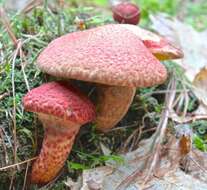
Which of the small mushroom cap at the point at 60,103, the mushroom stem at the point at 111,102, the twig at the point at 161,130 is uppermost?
the small mushroom cap at the point at 60,103

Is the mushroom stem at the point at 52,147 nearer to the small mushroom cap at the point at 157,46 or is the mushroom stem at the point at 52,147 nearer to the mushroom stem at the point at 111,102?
the mushroom stem at the point at 111,102

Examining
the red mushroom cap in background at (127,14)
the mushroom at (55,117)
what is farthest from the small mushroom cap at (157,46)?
the mushroom at (55,117)

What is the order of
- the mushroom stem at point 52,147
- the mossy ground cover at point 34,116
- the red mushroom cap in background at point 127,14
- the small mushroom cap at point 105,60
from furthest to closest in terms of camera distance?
the red mushroom cap in background at point 127,14 < the mossy ground cover at point 34,116 < the mushroom stem at point 52,147 < the small mushroom cap at point 105,60

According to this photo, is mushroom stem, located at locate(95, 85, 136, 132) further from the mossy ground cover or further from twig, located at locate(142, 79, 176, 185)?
twig, located at locate(142, 79, 176, 185)

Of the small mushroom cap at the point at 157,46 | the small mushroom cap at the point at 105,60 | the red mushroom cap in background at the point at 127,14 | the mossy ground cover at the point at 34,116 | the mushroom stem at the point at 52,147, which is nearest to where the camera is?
the small mushroom cap at the point at 105,60

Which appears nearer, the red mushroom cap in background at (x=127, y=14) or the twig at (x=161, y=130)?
the twig at (x=161, y=130)

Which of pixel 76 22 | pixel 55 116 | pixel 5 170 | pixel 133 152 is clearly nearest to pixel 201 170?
pixel 133 152

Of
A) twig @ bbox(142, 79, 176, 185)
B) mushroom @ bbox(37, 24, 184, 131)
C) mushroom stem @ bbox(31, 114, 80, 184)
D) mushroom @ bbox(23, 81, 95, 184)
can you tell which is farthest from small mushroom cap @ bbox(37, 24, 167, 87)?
twig @ bbox(142, 79, 176, 185)
